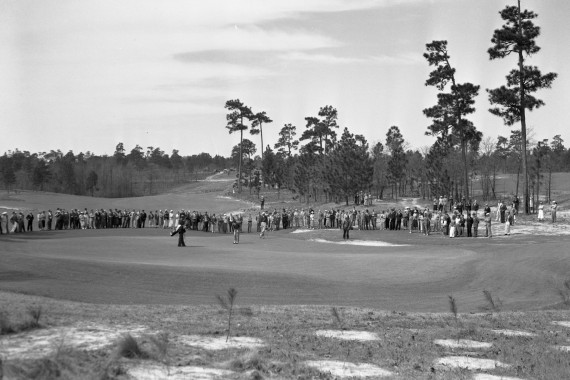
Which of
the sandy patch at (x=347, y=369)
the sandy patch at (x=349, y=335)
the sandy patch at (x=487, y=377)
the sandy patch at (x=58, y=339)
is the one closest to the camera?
the sandy patch at (x=58, y=339)

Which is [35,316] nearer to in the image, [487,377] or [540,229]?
[487,377]

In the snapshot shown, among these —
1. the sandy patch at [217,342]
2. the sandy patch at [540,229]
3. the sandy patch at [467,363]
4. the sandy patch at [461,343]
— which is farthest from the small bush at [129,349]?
the sandy patch at [540,229]

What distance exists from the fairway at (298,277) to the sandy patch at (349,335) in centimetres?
498

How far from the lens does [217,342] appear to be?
32.7ft

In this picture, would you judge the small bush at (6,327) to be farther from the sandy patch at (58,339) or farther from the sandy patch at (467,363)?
the sandy patch at (467,363)

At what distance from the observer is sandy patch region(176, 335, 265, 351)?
9661 millimetres

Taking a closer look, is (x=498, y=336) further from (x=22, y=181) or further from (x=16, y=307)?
(x=22, y=181)

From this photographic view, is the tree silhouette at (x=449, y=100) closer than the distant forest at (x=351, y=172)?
Yes

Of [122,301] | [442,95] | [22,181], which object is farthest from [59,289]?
[22,181]

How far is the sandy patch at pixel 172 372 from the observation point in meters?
7.76

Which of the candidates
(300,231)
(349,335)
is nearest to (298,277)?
(349,335)

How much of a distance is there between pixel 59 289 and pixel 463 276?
14748mm

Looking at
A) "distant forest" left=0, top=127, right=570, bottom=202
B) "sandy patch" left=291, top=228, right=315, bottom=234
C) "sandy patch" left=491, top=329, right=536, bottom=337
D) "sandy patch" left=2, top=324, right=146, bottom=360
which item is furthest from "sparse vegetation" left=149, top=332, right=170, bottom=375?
"distant forest" left=0, top=127, right=570, bottom=202

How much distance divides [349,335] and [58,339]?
545 centimetres
